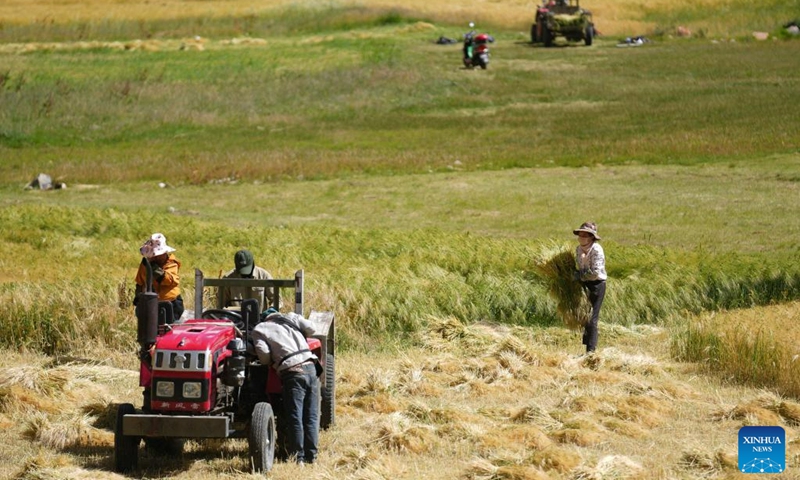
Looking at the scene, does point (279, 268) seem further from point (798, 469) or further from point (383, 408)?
point (798, 469)

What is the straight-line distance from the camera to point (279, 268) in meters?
19.2

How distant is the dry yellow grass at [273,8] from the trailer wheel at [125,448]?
72262 millimetres

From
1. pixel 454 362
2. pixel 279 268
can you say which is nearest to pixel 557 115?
pixel 279 268

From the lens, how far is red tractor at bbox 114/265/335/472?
10031 millimetres

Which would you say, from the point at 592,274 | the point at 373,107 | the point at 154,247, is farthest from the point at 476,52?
the point at 154,247

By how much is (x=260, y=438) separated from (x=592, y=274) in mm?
6286

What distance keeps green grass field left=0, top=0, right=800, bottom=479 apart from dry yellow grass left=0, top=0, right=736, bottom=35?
7.03 metres

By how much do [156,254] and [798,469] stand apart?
22.8ft

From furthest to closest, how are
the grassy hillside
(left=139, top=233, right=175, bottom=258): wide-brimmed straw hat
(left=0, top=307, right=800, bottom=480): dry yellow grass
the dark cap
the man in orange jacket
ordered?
the grassy hillside → the man in orange jacket → (left=139, top=233, right=175, bottom=258): wide-brimmed straw hat → the dark cap → (left=0, top=307, right=800, bottom=480): dry yellow grass

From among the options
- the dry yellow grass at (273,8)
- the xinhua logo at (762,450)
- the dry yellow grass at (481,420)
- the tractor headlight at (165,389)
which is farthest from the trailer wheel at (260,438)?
the dry yellow grass at (273,8)

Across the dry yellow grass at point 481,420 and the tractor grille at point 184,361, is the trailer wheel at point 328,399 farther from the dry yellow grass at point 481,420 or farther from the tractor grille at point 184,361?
the tractor grille at point 184,361

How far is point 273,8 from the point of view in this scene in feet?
294

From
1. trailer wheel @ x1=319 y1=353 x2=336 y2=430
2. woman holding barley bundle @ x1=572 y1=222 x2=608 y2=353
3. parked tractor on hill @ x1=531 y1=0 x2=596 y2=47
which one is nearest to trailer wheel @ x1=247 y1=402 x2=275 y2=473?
trailer wheel @ x1=319 y1=353 x2=336 y2=430

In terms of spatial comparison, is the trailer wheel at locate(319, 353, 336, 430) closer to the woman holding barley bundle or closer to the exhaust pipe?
the exhaust pipe
